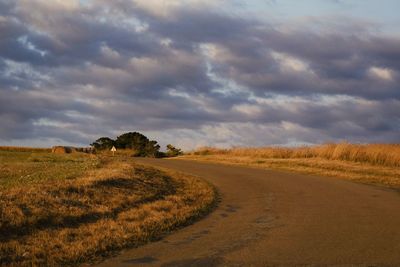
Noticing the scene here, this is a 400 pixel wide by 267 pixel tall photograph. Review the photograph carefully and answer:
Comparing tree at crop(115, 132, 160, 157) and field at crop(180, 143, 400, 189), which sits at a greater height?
tree at crop(115, 132, 160, 157)

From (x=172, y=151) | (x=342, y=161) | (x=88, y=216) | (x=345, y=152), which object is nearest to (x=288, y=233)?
(x=88, y=216)

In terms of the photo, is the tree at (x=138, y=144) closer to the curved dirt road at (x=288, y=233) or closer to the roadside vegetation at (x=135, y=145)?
the roadside vegetation at (x=135, y=145)

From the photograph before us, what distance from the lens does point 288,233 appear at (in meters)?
11.5

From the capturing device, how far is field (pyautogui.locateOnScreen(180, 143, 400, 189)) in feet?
84.8

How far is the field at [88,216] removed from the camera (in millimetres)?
9727

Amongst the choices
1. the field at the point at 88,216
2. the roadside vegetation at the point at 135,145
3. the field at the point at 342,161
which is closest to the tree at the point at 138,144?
the roadside vegetation at the point at 135,145

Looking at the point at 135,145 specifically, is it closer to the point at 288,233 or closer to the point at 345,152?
the point at 345,152

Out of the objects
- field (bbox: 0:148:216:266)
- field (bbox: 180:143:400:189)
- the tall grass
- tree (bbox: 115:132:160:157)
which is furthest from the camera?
tree (bbox: 115:132:160:157)

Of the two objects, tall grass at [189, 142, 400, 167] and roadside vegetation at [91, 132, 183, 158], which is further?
roadside vegetation at [91, 132, 183, 158]

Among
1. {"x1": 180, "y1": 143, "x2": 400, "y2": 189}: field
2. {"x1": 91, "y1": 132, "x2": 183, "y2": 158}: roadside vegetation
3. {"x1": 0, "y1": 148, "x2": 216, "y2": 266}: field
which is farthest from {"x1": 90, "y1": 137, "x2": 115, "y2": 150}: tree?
{"x1": 0, "y1": 148, "x2": 216, "y2": 266}: field

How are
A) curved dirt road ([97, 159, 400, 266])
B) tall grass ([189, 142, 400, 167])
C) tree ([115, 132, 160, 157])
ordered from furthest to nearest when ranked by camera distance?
tree ([115, 132, 160, 157]) < tall grass ([189, 142, 400, 167]) < curved dirt road ([97, 159, 400, 266])

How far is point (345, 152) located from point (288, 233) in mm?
24401

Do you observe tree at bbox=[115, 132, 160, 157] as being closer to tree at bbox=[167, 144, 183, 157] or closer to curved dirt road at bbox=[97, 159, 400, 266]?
tree at bbox=[167, 144, 183, 157]

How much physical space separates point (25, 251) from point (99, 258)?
1.36 m
